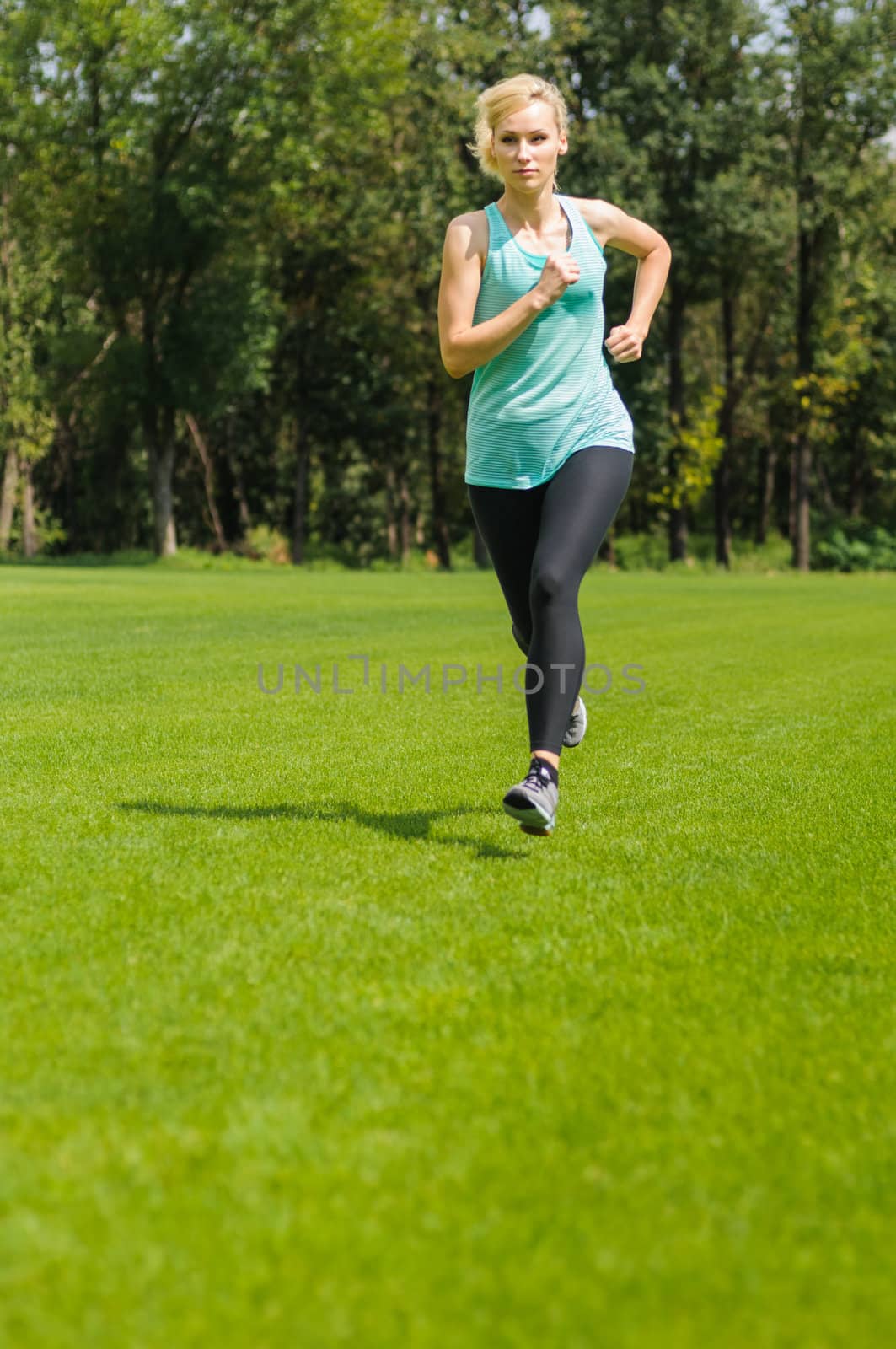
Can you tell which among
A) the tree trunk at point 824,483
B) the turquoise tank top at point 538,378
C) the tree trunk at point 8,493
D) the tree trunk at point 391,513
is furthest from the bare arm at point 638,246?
the tree trunk at point 824,483

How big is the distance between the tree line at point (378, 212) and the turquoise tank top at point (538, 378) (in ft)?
110

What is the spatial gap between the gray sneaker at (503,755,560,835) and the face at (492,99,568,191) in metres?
2.11

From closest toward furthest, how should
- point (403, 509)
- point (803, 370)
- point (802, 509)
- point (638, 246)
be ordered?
point (638, 246)
point (802, 509)
point (803, 370)
point (403, 509)

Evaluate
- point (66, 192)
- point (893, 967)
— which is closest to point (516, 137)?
point (893, 967)

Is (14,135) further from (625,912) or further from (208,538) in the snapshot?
(625,912)

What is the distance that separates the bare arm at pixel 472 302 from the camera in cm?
461

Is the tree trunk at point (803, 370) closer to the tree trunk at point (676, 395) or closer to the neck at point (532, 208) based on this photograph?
the tree trunk at point (676, 395)

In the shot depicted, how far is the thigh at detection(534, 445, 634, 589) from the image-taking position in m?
4.93

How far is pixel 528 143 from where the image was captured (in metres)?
4.85

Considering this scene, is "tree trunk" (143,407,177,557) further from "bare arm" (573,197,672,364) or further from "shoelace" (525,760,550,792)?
"shoelace" (525,760,550,792)

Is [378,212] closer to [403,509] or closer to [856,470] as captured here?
[403,509]

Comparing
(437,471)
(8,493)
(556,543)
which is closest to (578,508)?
(556,543)

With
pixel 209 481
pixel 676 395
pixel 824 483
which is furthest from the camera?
pixel 824 483

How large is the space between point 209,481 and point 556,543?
170 feet
